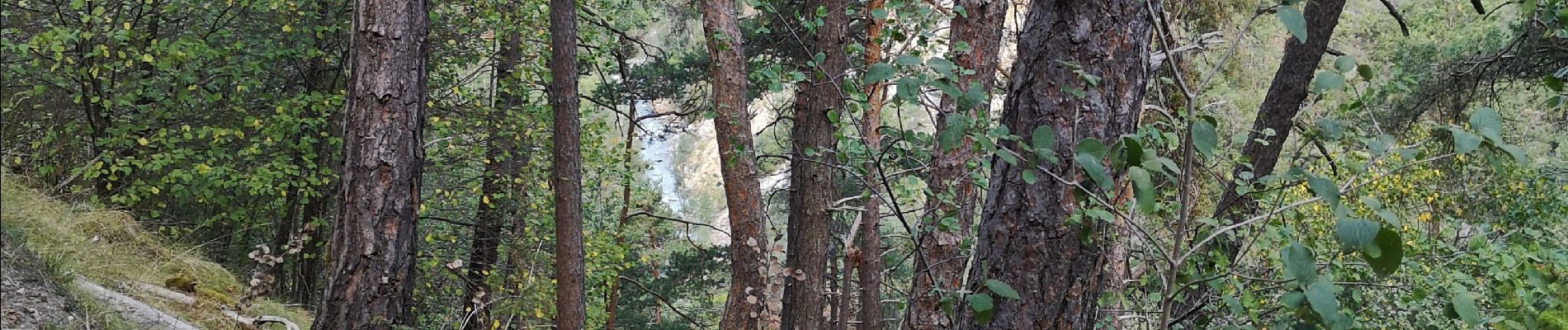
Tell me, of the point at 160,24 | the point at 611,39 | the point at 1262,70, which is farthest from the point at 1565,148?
the point at 160,24

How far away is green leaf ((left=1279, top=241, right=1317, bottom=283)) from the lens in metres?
2.04

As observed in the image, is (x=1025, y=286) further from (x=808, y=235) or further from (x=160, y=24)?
(x=160, y=24)

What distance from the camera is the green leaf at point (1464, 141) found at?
1.92 m

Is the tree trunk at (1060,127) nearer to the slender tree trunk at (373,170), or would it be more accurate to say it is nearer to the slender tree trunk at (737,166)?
the slender tree trunk at (373,170)

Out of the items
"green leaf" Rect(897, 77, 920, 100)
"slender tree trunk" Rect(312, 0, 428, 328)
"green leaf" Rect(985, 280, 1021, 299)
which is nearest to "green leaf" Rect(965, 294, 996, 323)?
"green leaf" Rect(985, 280, 1021, 299)

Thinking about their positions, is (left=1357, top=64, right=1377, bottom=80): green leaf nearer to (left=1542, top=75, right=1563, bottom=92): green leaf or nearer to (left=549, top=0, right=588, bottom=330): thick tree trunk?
(left=1542, top=75, right=1563, bottom=92): green leaf

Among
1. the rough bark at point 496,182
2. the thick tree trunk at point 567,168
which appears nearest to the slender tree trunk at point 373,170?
the thick tree trunk at point 567,168

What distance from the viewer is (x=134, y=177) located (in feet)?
30.4

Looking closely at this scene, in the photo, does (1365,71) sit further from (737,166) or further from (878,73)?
(737,166)

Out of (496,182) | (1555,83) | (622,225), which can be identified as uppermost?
(496,182)

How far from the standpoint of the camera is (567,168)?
6.59 m

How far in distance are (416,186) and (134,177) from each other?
21.3 feet

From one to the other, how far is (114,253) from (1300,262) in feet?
22.3

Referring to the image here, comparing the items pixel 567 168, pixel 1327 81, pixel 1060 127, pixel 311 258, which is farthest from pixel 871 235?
pixel 311 258
